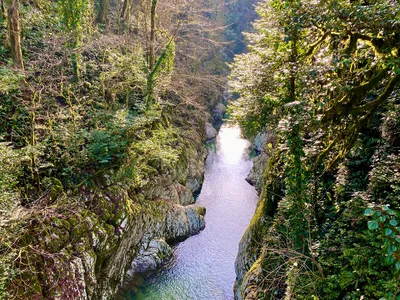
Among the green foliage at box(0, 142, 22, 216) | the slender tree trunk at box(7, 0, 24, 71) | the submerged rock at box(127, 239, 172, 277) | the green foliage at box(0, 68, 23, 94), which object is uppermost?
the slender tree trunk at box(7, 0, 24, 71)

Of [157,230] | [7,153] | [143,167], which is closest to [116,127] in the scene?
[143,167]

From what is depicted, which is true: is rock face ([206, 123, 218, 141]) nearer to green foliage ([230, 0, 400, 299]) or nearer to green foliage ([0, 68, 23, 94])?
green foliage ([230, 0, 400, 299])

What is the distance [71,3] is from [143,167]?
6249 millimetres

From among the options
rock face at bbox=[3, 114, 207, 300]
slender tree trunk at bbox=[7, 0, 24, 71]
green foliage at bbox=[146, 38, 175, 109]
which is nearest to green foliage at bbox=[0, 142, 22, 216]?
rock face at bbox=[3, 114, 207, 300]

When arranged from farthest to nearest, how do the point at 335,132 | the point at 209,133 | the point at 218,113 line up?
the point at 218,113 → the point at 209,133 → the point at 335,132

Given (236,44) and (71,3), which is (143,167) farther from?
(236,44)

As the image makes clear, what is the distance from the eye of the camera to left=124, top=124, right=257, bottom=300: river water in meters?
8.70

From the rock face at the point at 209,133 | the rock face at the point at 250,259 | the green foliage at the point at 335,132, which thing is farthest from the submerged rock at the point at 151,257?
the rock face at the point at 209,133

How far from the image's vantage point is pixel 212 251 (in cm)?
1101

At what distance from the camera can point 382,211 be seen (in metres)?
1.92

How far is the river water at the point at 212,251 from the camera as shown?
870 centimetres

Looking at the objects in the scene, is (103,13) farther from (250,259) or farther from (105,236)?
(250,259)

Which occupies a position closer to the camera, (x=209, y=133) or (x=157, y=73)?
(x=157, y=73)

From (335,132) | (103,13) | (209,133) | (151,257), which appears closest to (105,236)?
(151,257)
